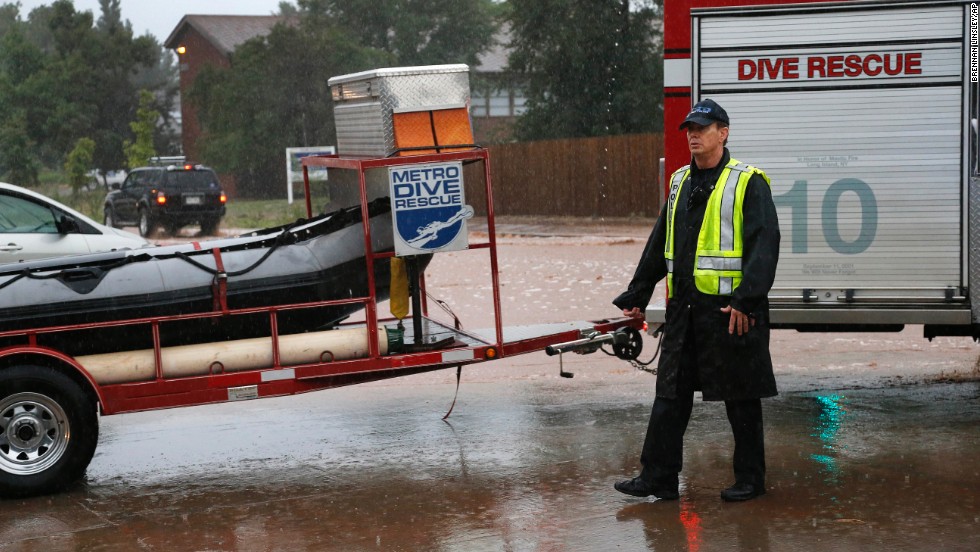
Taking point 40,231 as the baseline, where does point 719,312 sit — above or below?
below

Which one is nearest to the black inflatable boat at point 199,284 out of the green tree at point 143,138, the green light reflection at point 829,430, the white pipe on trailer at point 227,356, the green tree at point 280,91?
the white pipe on trailer at point 227,356

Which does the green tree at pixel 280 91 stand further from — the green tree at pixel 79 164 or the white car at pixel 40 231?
the white car at pixel 40 231

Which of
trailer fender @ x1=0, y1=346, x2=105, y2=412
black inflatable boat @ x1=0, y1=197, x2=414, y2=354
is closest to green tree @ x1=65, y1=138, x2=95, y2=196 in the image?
black inflatable boat @ x1=0, y1=197, x2=414, y2=354

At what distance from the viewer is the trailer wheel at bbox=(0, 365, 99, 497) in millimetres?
6645

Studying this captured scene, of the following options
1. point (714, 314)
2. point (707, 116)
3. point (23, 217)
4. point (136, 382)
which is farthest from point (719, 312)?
point (23, 217)

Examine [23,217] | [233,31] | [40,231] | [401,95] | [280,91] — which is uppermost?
[233,31]

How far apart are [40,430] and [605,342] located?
11.2ft

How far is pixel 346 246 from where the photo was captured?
7516 mm

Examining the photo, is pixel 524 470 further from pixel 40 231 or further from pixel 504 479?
pixel 40 231

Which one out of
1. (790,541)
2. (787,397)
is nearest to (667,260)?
(790,541)

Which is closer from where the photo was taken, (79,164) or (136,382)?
(136,382)

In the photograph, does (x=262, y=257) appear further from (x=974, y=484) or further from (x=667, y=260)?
(x=974, y=484)

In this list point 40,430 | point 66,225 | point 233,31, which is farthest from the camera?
point 233,31

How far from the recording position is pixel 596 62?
130ft
